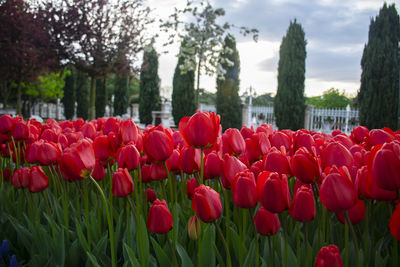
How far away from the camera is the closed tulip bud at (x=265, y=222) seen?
92cm

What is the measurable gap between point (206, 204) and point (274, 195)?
0.17m

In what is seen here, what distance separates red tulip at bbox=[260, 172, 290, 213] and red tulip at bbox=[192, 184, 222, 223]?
129 millimetres

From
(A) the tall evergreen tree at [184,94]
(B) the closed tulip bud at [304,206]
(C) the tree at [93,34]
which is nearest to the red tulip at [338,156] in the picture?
(B) the closed tulip bud at [304,206]

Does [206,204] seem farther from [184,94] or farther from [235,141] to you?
[184,94]

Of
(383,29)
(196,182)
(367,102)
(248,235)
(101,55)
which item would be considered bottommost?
(248,235)

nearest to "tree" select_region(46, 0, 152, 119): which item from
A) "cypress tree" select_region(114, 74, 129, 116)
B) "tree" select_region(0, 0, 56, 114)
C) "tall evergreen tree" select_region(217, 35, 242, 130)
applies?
"tree" select_region(0, 0, 56, 114)

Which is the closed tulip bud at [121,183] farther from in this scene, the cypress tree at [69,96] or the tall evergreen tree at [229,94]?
the cypress tree at [69,96]

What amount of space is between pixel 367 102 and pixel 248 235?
50.0 feet

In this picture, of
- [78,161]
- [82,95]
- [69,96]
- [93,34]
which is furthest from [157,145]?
[69,96]

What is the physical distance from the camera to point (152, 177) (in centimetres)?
145

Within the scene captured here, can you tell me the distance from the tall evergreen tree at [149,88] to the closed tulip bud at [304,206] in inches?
940

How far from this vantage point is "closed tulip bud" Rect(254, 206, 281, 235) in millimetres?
916

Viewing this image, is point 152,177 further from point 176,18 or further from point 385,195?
point 176,18

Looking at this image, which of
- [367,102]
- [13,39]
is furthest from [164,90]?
[367,102]
